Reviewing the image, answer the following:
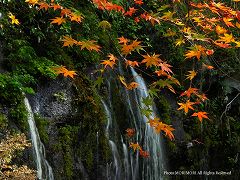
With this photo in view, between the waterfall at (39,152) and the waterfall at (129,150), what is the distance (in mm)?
1337

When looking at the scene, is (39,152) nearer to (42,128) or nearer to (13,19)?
(42,128)

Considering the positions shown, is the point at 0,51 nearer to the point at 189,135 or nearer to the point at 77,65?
the point at 77,65

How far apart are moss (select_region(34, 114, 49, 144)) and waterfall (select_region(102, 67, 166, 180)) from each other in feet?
3.99

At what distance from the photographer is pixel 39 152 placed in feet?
14.6

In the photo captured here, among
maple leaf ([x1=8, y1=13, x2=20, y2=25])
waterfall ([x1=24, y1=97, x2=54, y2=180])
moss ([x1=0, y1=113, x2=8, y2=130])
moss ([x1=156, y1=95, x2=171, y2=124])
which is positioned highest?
maple leaf ([x1=8, y1=13, x2=20, y2=25])

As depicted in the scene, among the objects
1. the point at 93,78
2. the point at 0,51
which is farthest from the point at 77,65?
the point at 0,51

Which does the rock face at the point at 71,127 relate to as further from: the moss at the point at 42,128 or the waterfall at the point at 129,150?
the waterfall at the point at 129,150

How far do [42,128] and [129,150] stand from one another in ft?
6.26

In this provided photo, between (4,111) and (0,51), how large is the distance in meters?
1.06

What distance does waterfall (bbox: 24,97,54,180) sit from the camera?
433 cm

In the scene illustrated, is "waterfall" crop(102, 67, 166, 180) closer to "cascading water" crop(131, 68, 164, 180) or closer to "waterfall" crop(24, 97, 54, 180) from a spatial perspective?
"cascading water" crop(131, 68, 164, 180)

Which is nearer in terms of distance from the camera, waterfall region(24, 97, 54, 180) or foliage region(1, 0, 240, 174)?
foliage region(1, 0, 240, 174)

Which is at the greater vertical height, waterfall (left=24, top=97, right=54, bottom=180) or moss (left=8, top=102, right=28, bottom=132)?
moss (left=8, top=102, right=28, bottom=132)

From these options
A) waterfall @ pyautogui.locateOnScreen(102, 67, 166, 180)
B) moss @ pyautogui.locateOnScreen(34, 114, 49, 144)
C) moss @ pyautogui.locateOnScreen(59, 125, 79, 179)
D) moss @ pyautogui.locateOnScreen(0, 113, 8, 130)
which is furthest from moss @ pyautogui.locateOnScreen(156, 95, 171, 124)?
moss @ pyautogui.locateOnScreen(0, 113, 8, 130)
